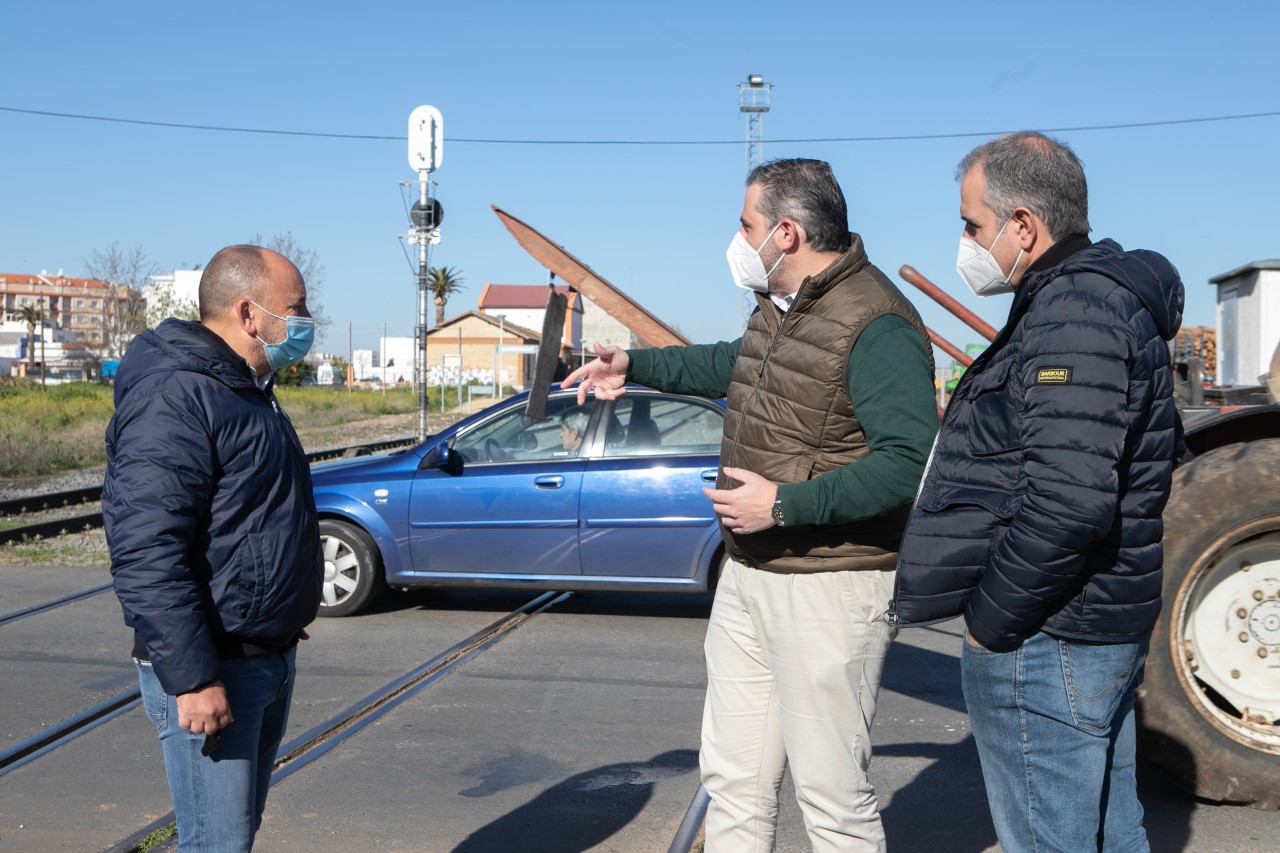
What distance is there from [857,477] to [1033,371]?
Result: 58 cm

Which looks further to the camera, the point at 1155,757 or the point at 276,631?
the point at 1155,757

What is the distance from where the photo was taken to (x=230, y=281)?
302 cm

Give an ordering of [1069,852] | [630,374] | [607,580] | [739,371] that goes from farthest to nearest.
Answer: [607,580] < [630,374] < [739,371] < [1069,852]

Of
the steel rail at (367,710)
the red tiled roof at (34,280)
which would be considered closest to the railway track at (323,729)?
the steel rail at (367,710)

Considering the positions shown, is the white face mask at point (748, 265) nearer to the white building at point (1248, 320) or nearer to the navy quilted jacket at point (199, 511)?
the navy quilted jacket at point (199, 511)

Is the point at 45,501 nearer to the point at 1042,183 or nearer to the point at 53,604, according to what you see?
the point at 53,604

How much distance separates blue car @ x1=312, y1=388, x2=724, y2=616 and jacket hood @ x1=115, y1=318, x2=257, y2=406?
4.91 meters

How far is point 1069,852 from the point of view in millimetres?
2598

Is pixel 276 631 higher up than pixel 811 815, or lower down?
higher up

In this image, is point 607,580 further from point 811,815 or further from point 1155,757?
point 811,815

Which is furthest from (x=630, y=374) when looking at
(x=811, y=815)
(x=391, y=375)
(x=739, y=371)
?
(x=391, y=375)

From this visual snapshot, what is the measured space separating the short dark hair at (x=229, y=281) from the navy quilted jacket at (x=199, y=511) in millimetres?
69

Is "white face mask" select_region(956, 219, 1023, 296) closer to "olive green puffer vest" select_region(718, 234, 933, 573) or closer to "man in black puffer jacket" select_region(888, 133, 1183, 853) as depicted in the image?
"man in black puffer jacket" select_region(888, 133, 1183, 853)

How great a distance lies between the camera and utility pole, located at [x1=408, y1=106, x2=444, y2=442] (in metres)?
28.1
